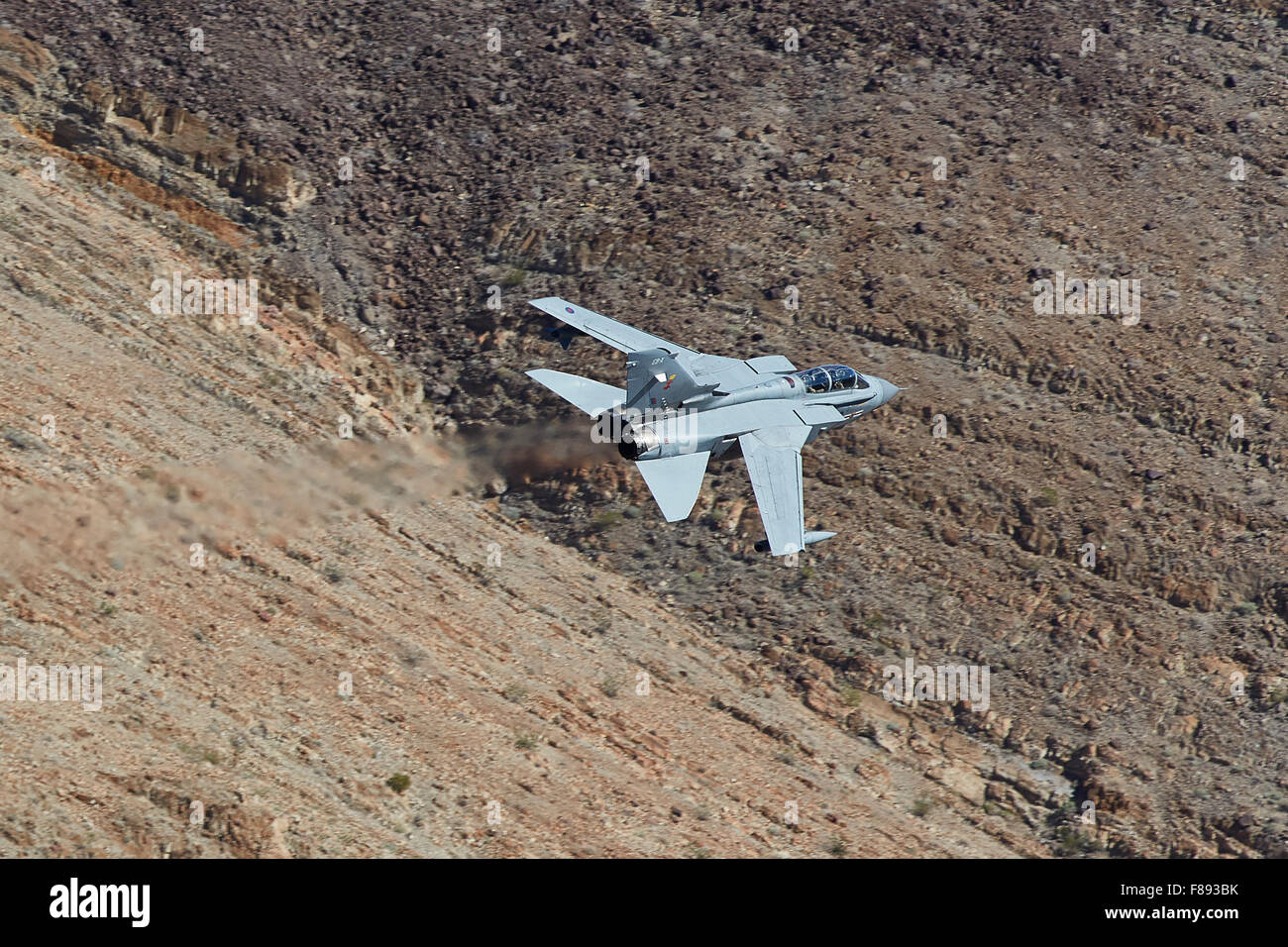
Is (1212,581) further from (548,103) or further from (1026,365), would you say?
(548,103)

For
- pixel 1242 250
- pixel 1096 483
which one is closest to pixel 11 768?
pixel 1096 483

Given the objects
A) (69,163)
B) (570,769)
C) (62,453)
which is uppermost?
(69,163)

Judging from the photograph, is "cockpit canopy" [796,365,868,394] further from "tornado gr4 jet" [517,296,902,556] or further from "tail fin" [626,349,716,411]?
"tail fin" [626,349,716,411]

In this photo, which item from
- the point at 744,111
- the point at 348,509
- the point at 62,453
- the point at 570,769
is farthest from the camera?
the point at 744,111

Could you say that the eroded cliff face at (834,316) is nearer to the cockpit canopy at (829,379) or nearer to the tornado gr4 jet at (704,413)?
the cockpit canopy at (829,379)

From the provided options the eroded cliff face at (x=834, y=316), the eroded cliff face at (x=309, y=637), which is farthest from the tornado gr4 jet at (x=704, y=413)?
the eroded cliff face at (x=834, y=316)

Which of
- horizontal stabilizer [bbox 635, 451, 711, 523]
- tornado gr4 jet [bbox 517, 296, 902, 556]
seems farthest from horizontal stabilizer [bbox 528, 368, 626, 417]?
horizontal stabilizer [bbox 635, 451, 711, 523]
